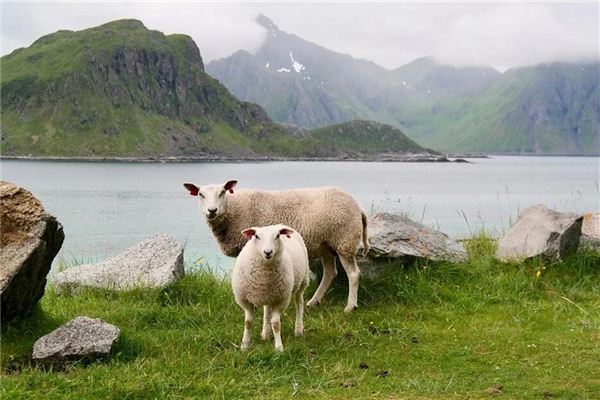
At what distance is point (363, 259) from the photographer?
12.2 meters

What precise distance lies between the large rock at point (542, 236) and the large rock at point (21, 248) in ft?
27.5

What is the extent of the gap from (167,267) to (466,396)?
6259 mm

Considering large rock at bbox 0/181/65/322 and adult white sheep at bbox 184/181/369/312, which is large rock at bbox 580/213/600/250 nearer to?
adult white sheep at bbox 184/181/369/312

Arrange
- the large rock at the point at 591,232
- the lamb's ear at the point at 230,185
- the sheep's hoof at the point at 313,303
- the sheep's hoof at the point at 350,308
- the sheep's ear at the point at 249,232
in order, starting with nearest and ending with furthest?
the sheep's ear at the point at 249,232
the lamb's ear at the point at 230,185
the sheep's hoof at the point at 350,308
the sheep's hoof at the point at 313,303
the large rock at the point at 591,232

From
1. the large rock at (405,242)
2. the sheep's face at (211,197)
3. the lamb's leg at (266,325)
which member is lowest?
the lamb's leg at (266,325)

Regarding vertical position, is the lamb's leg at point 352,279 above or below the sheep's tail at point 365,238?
below

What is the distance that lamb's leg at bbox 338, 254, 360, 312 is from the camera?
37.2ft

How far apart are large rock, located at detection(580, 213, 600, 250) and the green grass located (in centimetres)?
68

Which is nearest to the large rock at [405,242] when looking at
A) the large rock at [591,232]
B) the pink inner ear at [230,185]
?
the large rock at [591,232]

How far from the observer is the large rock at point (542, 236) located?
12719 millimetres

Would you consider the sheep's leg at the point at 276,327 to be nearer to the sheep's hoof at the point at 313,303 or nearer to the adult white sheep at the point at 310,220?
the adult white sheep at the point at 310,220

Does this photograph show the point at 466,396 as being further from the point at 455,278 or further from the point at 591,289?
the point at 591,289

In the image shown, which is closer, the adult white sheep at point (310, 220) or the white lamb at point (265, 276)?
the white lamb at point (265, 276)

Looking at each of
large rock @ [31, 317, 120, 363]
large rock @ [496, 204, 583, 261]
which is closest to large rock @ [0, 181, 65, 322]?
large rock @ [31, 317, 120, 363]
